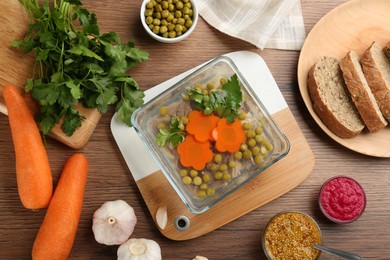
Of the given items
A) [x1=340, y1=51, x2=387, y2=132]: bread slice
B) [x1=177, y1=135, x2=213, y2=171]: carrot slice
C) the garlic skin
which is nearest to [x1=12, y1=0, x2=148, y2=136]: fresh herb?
[x1=177, y1=135, x2=213, y2=171]: carrot slice

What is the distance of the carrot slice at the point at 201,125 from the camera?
1.90 m

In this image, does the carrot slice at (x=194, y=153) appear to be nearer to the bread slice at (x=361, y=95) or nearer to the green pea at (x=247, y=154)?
the green pea at (x=247, y=154)

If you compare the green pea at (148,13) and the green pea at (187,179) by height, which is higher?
the green pea at (148,13)

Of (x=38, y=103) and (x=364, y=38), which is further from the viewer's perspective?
(x=364, y=38)

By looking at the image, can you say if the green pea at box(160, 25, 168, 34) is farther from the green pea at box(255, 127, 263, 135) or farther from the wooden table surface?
the green pea at box(255, 127, 263, 135)

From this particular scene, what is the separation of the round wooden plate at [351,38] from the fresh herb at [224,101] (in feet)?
1.14

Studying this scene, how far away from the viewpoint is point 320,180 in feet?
6.88

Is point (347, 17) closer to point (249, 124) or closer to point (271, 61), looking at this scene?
point (271, 61)

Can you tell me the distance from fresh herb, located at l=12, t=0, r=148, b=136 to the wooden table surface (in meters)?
0.14

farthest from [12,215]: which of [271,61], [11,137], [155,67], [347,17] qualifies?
[347,17]

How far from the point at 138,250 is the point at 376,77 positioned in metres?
1.19

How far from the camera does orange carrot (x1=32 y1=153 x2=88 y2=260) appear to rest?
1.87 meters

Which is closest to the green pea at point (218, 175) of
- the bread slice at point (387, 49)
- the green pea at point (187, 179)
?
the green pea at point (187, 179)

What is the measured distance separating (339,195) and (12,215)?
1308 mm
